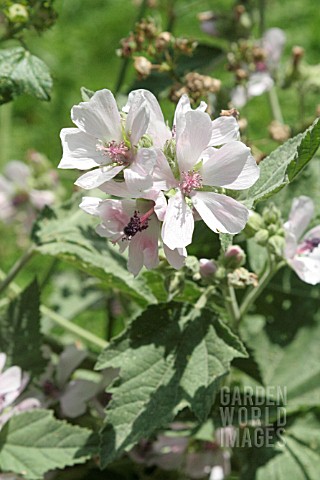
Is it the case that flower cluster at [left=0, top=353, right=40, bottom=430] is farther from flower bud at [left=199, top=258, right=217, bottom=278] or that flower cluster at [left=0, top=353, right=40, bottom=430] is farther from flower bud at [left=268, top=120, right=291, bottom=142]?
flower bud at [left=268, top=120, right=291, bottom=142]

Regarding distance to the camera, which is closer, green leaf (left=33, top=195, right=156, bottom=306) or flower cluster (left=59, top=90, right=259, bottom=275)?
flower cluster (left=59, top=90, right=259, bottom=275)

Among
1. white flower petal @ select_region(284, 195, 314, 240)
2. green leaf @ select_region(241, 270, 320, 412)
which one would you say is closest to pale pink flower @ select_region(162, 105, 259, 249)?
white flower petal @ select_region(284, 195, 314, 240)

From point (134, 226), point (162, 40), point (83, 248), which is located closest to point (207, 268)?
point (134, 226)

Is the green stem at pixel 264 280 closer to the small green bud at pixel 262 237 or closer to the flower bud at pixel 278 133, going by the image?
the small green bud at pixel 262 237

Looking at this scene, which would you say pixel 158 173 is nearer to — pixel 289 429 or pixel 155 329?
pixel 155 329

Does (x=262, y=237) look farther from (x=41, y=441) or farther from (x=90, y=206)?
(x=41, y=441)

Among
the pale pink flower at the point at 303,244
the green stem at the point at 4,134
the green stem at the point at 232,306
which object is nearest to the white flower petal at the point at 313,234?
the pale pink flower at the point at 303,244
